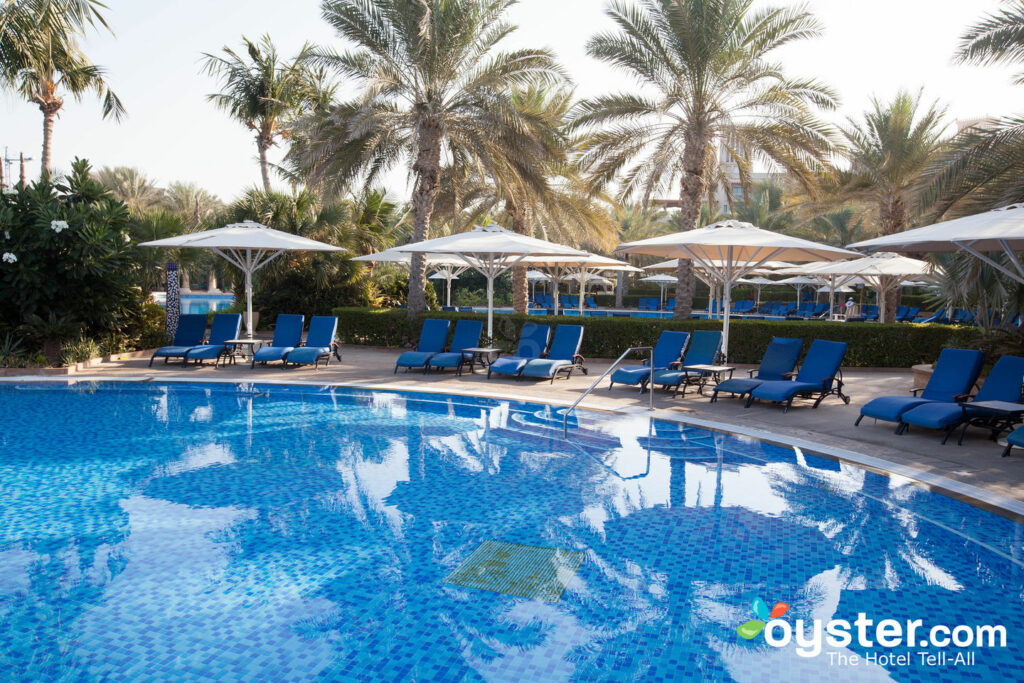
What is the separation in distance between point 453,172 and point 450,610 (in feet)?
52.7

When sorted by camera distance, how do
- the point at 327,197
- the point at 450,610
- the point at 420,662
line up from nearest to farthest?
the point at 420,662
the point at 450,610
the point at 327,197

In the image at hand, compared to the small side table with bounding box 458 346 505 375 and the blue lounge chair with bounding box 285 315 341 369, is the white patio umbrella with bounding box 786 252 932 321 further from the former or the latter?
the blue lounge chair with bounding box 285 315 341 369

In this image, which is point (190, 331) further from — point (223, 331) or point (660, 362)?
point (660, 362)

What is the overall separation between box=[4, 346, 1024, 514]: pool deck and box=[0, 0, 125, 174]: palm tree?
23.7 ft

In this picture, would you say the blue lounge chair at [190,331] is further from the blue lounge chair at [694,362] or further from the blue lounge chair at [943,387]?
the blue lounge chair at [943,387]

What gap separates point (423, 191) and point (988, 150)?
11256 millimetres

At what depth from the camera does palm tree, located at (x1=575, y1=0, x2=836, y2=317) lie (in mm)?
16109

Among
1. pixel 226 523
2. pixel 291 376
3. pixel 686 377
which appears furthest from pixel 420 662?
pixel 291 376

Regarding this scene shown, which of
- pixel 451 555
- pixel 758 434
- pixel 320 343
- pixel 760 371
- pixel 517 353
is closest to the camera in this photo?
pixel 451 555

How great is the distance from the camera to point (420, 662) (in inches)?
157

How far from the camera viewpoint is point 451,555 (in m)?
5.44

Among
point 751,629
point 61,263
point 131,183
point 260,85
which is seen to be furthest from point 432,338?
point 131,183

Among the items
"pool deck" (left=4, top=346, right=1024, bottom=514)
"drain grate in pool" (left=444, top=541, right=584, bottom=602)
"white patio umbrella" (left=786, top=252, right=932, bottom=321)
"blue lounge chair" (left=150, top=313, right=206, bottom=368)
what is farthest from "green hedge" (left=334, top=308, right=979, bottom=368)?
"drain grate in pool" (left=444, top=541, right=584, bottom=602)

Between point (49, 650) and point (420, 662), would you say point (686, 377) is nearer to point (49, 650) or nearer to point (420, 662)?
point (420, 662)
